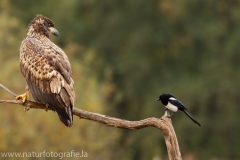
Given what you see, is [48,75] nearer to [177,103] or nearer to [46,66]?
[46,66]

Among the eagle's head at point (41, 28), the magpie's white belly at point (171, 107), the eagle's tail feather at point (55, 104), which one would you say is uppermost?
the eagle's head at point (41, 28)

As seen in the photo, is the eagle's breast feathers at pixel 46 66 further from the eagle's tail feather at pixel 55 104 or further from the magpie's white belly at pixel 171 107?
the magpie's white belly at pixel 171 107

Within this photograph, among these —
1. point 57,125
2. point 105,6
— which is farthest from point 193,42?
point 57,125

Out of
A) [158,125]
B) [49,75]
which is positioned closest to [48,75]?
[49,75]

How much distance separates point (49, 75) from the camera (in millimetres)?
15102

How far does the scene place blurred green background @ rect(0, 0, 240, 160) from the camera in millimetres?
48250

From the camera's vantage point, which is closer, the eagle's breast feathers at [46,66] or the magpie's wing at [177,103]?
the magpie's wing at [177,103]

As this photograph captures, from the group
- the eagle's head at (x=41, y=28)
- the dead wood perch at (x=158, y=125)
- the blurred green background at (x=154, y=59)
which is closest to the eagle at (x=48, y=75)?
the eagle's head at (x=41, y=28)

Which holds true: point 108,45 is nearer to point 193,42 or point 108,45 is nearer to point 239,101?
point 193,42

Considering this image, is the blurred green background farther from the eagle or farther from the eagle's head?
the eagle

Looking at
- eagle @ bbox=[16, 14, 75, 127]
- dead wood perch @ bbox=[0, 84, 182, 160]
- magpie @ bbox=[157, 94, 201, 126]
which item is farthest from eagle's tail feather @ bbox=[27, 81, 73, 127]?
magpie @ bbox=[157, 94, 201, 126]

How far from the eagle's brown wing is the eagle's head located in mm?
416

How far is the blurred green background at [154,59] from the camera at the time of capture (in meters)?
48.2

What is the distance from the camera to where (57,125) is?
34.0m
